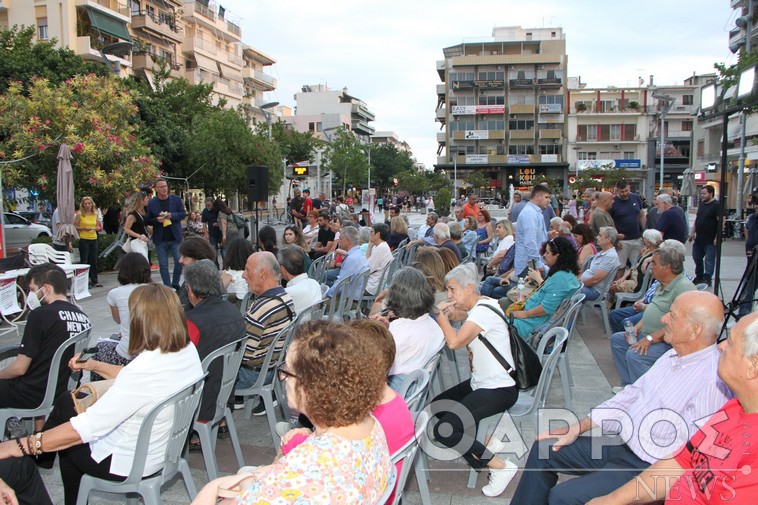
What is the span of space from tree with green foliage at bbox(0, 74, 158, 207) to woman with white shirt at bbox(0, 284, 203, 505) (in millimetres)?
11080

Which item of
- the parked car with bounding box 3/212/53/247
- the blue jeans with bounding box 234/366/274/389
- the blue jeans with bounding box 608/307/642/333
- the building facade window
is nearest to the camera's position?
the blue jeans with bounding box 234/366/274/389

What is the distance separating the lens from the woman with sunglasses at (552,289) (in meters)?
5.05

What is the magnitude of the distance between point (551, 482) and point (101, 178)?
12.2 m

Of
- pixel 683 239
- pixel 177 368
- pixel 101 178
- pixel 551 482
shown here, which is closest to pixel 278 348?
pixel 177 368

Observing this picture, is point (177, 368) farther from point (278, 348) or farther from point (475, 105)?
point (475, 105)

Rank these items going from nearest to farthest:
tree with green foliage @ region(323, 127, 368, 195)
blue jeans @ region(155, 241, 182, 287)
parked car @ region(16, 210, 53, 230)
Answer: blue jeans @ region(155, 241, 182, 287)
parked car @ region(16, 210, 53, 230)
tree with green foliage @ region(323, 127, 368, 195)

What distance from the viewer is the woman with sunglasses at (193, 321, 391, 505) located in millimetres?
1722

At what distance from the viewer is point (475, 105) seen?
6500cm

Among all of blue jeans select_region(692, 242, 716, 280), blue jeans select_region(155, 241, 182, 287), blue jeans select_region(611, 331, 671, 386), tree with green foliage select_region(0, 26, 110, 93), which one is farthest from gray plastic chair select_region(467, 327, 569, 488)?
tree with green foliage select_region(0, 26, 110, 93)

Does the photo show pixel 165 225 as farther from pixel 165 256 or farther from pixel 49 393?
pixel 49 393

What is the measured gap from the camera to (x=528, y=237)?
278 inches

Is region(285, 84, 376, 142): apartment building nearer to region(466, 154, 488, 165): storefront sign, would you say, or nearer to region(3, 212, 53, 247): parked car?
region(466, 154, 488, 165): storefront sign

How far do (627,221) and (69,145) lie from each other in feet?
36.5

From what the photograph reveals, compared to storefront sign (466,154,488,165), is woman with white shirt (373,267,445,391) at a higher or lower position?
lower
